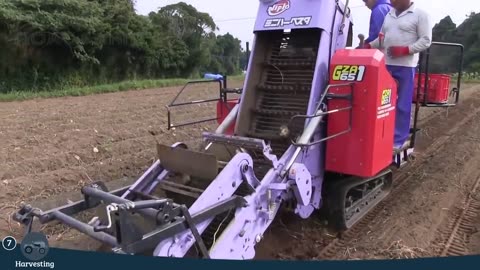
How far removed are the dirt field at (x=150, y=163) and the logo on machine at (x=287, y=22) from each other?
76.8 inches

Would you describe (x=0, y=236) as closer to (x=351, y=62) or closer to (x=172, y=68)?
(x=351, y=62)

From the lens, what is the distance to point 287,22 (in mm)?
4441

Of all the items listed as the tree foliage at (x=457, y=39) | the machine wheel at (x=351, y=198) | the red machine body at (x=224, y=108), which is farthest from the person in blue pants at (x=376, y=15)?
the tree foliage at (x=457, y=39)

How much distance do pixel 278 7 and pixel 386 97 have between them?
53.2 inches

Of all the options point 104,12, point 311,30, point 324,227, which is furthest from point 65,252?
point 104,12

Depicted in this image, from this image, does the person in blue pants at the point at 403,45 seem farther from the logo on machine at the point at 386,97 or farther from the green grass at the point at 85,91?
the green grass at the point at 85,91

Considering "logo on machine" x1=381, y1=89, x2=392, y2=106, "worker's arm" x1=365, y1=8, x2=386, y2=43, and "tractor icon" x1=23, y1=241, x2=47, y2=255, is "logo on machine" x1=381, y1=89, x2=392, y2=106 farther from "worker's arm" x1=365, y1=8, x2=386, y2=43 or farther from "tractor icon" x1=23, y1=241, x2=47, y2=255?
"tractor icon" x1=23, y1=241, x2=47, y2=255

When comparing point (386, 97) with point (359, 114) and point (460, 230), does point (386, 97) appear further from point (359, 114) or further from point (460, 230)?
point (460, 230)

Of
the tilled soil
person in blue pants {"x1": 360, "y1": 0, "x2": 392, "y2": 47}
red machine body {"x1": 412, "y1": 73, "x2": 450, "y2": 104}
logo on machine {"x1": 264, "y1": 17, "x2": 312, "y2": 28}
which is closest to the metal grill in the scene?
logo on machine {"x1": 264, "y1": 17, "x2": 312, "y2": 28}

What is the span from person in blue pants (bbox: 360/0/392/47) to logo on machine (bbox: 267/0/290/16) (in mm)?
1415

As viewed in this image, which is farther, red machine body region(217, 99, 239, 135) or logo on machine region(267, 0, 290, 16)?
red machine body region(217, 99, 239, 135)

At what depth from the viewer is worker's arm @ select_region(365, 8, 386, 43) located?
5449 millimetres

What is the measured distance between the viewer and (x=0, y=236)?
4.50m

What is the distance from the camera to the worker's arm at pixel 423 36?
16.5 feet
